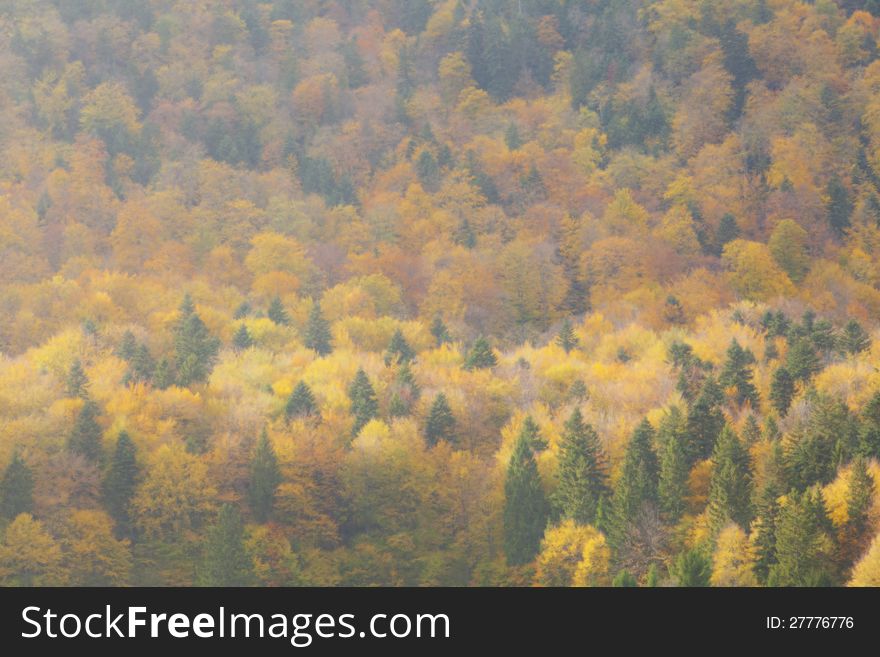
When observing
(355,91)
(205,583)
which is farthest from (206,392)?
(355,91)

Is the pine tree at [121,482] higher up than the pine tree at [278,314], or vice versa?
the pine tree at [278,314]

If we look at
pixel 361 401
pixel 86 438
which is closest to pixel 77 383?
pixel 86 438

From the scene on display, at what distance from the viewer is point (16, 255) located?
153250 mm

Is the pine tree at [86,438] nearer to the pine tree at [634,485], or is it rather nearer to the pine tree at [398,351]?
the pine tree at [398,351]

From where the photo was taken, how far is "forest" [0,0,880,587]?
82.9m

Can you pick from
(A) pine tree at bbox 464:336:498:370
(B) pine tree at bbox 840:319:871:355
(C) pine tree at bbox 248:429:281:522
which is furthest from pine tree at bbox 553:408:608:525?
(B) pine tree at bbox 840:319:871:355

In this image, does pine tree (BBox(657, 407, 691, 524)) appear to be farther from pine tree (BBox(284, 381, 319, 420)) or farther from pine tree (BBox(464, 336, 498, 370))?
pine tree (BBox(284, 381, 319, 420))

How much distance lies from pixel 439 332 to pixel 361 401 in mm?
31622

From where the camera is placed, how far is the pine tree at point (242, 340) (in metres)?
118

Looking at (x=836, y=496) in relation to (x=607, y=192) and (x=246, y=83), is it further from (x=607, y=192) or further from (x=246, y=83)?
(x=246, y=83)

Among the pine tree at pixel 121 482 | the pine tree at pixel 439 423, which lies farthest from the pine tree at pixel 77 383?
the pine tree at pixel 439 423

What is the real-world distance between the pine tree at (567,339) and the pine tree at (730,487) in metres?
42.4

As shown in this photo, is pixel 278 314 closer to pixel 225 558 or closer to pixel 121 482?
pixel 121 482

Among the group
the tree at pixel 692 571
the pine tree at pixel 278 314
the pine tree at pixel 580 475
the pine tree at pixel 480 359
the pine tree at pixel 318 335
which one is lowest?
the tree at pixel 692 571
